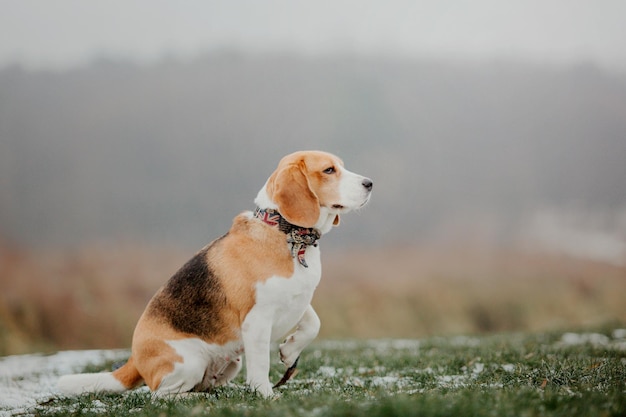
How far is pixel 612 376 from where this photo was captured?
5059 mm

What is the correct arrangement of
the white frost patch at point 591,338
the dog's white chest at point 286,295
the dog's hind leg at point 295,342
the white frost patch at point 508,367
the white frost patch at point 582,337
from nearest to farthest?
the dog's white chest at point 286,295 < the dog's hind leg at point 295,342 < the white frost patch at point 508,367 < the white frost patch at point 591,338 < the white frost patch at point 582,337

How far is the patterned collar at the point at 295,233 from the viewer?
16.3 feet

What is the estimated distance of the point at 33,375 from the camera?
755 centimetres

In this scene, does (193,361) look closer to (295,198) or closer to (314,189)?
(295,198)

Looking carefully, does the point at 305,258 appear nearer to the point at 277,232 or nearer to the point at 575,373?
the point at 277,232

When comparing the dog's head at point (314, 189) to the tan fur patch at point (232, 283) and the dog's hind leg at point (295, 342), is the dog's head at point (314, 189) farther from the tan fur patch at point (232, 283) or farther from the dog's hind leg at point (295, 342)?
the dog's hind leg at point (295, 342)

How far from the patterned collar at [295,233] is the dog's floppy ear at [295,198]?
3.4 inches

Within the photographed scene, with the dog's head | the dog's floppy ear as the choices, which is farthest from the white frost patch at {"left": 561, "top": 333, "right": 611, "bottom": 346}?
the dog's floppy ear

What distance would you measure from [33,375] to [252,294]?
433cm

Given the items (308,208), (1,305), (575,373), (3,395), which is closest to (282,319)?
(308,208)

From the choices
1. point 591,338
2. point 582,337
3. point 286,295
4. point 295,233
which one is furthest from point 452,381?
point 582,337

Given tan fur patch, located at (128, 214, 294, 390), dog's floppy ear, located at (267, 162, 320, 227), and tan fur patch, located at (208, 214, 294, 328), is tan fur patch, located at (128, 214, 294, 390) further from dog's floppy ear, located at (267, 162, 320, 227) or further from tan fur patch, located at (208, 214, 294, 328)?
dog's floppy ear, located at (267, 162, 320, 227)

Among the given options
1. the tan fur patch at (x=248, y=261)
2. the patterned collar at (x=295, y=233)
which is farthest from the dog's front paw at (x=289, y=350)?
the patterned collar at (x=295, y=233)

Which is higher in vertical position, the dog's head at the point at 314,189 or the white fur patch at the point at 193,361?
the dog's head at the point at 314,189
